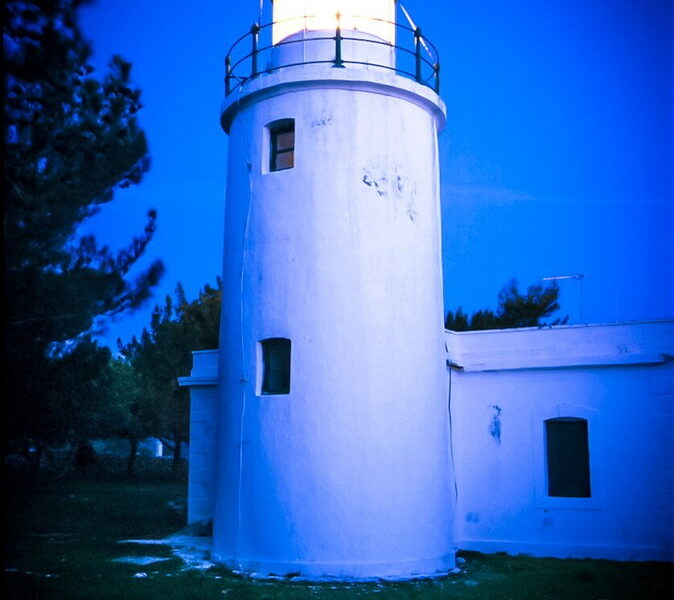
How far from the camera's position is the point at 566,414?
14.3m

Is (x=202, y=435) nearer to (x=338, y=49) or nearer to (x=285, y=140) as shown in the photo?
(x=285, y=140)

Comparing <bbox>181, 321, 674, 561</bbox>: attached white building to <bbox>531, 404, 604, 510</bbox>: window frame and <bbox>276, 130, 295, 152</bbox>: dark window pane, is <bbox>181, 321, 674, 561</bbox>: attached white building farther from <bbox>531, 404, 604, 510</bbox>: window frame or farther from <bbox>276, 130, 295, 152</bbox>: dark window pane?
<bbox>276, 130, 295, 152</bbox>: dark window pane

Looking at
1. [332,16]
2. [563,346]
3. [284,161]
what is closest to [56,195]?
[284,161]

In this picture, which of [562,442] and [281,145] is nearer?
[281,145]

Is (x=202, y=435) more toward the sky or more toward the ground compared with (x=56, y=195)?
more toward the ground

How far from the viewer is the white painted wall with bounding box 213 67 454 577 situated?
39.3ft

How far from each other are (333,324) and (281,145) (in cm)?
329

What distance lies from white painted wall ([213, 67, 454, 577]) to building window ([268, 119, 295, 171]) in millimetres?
175

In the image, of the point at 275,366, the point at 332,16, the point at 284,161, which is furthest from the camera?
the point at 284,161

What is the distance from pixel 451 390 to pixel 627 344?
3169mm

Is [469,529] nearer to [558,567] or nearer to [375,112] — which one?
[558,567]

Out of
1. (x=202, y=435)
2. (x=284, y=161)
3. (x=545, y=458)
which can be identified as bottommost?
(x=545, y=458)

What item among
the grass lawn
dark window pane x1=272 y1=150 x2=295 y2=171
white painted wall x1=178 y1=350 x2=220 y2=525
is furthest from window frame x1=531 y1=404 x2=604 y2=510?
dark window pane x1=272 y1=150 x2=295 y2=171

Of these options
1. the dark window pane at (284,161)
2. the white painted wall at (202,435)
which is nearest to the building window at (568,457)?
the white painted wall at (202,435)
